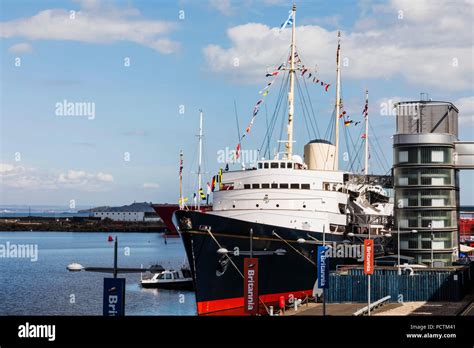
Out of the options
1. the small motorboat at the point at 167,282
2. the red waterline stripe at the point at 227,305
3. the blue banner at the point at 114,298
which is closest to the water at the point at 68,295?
the small motorboat at the point at 167,282

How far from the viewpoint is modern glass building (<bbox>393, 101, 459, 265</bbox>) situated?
6669 cm

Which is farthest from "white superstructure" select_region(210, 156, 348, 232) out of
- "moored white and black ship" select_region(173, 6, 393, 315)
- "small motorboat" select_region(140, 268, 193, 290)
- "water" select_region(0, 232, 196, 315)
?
"small motorboat" select_region(140, 268, 193, 290)

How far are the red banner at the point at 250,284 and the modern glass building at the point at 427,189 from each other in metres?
27.0

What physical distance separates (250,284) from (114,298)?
17734 millimetres

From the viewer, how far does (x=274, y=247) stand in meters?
55.8

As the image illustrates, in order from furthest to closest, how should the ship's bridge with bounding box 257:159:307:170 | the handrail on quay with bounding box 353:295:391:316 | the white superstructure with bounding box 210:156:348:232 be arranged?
the ship's bridge with bounding box 257:159:307:170 → the white superstructure with bounding box 210:156:348:232 → the handrail on quay with bounding box 353:295:391:316

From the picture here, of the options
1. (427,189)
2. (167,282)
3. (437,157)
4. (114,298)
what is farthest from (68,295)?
(114,298)

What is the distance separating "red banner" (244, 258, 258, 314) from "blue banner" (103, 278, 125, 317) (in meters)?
17.1

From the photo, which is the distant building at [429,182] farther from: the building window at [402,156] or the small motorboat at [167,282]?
the small motorboat at [167,282]

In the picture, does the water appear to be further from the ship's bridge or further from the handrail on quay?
the handrail on quay
